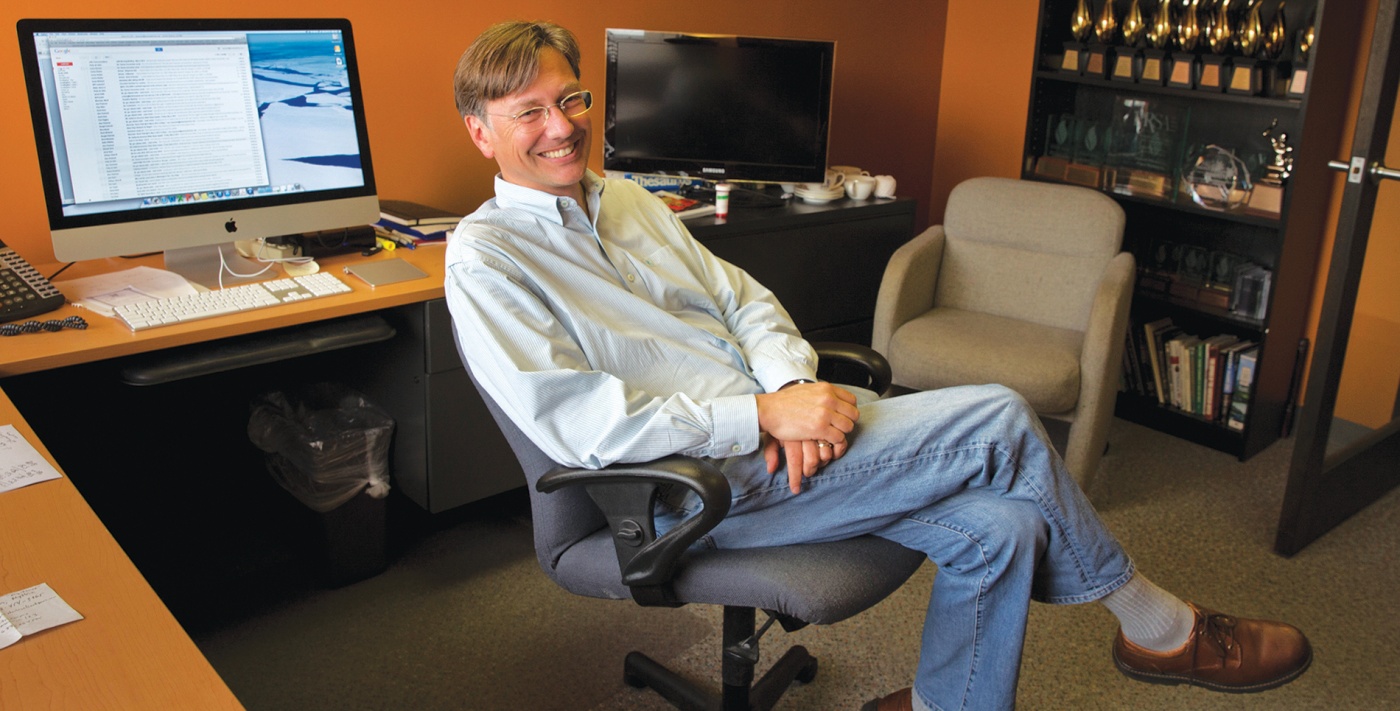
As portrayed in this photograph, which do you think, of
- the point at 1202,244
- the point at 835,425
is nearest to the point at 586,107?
the point at 835,425

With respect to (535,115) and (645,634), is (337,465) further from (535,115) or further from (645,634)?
(535,115)

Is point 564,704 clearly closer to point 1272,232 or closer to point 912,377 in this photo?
point 912,377

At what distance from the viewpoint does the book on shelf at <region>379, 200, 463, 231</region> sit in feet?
8.63

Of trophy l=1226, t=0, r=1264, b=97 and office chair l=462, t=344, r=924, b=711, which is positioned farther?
trophy l=1226, t=0, r=1264, b=97

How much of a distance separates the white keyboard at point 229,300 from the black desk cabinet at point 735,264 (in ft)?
0.59

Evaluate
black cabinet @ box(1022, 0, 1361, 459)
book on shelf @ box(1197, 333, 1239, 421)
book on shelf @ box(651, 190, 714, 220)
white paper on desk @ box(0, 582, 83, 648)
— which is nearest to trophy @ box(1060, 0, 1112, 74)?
black cabinet @ box(1022, 0, 1361, 459)

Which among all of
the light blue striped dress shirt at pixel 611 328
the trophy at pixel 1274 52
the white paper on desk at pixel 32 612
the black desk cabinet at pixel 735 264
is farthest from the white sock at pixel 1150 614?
the trophy at pixel 1274 52

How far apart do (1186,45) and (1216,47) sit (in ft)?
0.29

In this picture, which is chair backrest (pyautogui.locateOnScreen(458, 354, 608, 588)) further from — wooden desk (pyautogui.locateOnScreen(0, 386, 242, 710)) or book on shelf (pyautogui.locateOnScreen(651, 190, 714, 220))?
book on shelf (pyautogui.locateOnScreen(651, 190, 714, 220))

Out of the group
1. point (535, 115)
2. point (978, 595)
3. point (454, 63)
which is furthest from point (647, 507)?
point (454, 63)

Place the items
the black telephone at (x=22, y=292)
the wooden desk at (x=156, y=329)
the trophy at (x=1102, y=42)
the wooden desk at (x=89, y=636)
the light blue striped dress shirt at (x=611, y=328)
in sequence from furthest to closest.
Result: the trophy at (x=1102, y=42)
the black telephone at (x=22, y=292)
the wooden desk at (x=156, y=329)
the light blue striped dress shirt at (x=611, y=328)
the wooden desk at (x=89, y=636)

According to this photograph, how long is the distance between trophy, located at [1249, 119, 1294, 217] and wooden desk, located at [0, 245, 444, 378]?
2.26 m

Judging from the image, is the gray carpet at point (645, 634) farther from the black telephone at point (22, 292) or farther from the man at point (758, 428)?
the black telephone at point (22, 292)

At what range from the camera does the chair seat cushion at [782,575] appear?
1525mm
